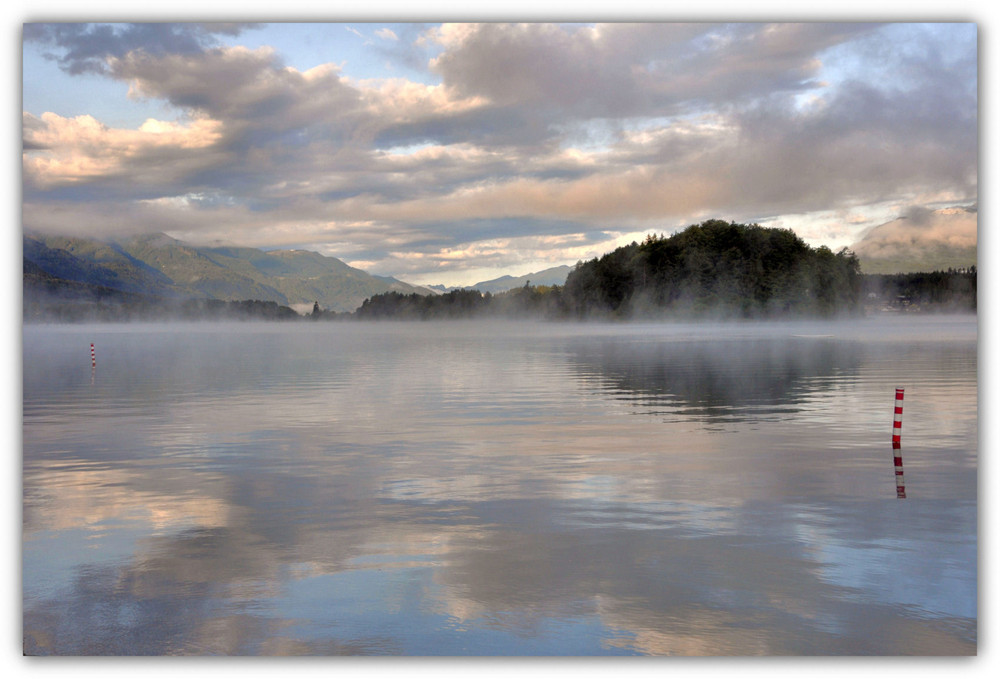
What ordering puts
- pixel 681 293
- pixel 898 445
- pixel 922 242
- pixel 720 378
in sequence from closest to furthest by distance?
pixel 898 445, pixel 922 242, pixel 720 378, pixel 681 293

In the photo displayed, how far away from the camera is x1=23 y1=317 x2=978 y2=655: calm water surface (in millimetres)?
8195

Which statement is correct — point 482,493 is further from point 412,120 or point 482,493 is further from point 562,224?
point 562,224

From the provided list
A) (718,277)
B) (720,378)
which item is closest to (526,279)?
(720,378)

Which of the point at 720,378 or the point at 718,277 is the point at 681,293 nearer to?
the point at 718,277

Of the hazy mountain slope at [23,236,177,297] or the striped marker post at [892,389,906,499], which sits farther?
the hazy mountain slope at [23,236,177,297]

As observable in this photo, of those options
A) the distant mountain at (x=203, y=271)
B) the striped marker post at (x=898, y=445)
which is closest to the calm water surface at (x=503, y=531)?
the striped marker post at (x=898, y=445)

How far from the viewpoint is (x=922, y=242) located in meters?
19.5

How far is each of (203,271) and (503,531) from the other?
1698cm

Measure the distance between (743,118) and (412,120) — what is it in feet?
27.0

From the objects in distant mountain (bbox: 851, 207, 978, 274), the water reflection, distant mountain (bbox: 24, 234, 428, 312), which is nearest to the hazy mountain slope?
distant mountain (bbox: 24, 234, 428, 312)

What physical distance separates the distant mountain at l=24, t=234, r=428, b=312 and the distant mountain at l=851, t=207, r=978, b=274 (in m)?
14.8

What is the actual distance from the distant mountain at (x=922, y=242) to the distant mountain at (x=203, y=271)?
14.8 m

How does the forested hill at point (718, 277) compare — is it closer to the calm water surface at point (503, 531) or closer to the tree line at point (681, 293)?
the tree line at point (681, 293)

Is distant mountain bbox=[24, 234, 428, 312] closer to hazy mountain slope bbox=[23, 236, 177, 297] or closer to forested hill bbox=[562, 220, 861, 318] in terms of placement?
hazy mountain slope bbox=[23, 236, 177, 297]
